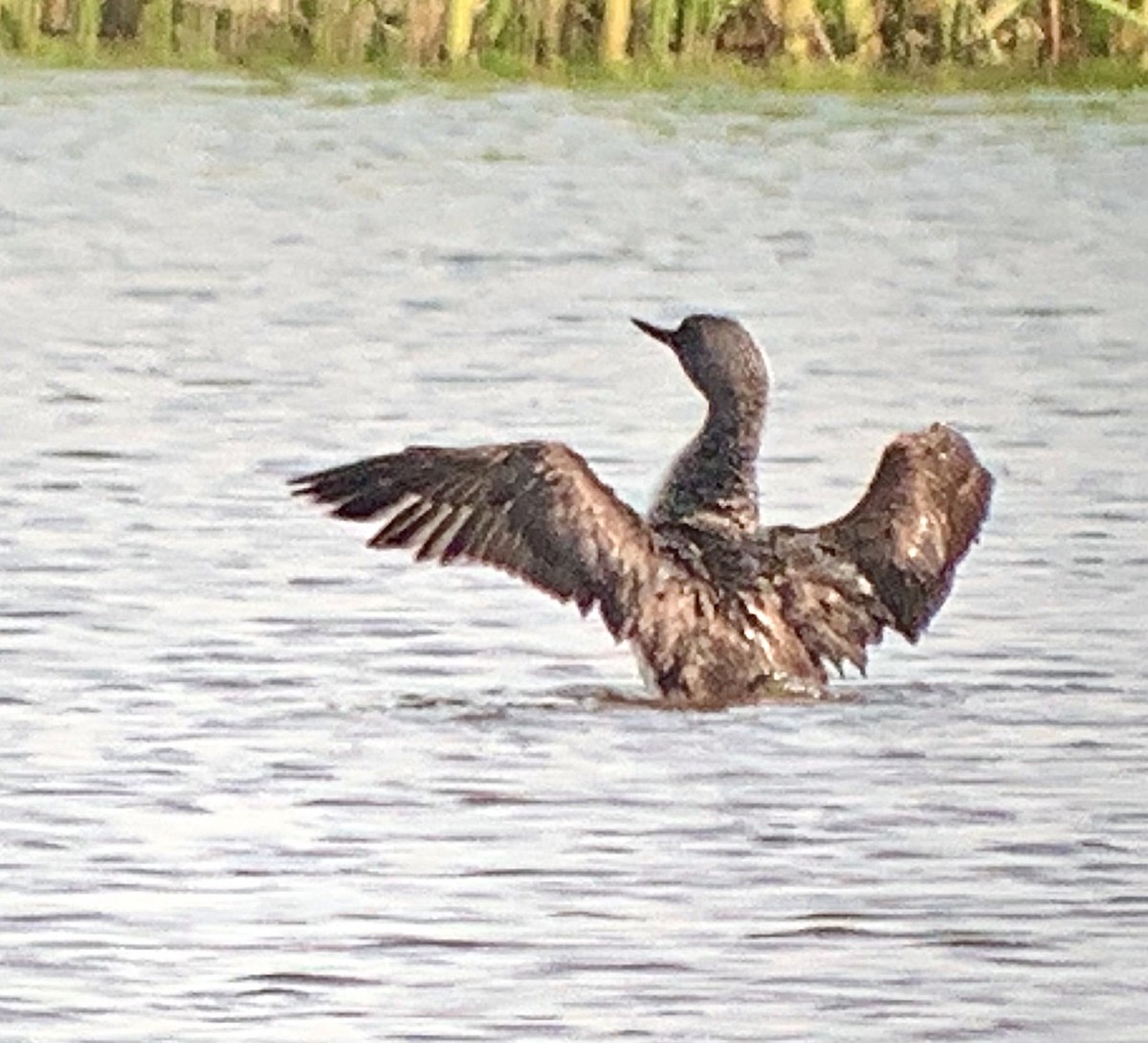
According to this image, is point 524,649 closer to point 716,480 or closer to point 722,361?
point 716,480

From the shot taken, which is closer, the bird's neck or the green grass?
the bird's neck

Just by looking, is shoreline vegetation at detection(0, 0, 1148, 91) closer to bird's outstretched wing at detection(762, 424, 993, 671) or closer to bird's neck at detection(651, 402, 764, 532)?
bird's outstretched wing at detection(762, 424, 993, 671)

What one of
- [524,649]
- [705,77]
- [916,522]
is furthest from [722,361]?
[705,77]

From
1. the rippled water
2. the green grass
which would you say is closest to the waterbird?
the rippled water

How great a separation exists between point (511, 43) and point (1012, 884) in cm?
1197

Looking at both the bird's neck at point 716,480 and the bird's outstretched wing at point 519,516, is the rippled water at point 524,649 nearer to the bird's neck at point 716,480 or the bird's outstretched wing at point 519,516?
the bird's outstretched wing at point 519,516

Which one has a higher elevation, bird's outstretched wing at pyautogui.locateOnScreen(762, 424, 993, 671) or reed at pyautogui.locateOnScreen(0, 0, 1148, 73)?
reed at pyautogui.locateOnScreen(0, 0, 1148, 73)

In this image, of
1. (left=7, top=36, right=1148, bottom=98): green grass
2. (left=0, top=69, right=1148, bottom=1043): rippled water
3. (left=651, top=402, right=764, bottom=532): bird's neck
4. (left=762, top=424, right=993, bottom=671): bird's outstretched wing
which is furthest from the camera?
(left=7, top=36, right=1148, bottom=98): green grass

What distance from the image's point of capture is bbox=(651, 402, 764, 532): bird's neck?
9227mm

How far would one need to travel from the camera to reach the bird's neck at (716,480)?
9.23 metres

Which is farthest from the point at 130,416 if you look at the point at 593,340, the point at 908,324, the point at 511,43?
the point at 511,43

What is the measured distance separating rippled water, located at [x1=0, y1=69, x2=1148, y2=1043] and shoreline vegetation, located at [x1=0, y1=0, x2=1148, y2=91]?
88cm

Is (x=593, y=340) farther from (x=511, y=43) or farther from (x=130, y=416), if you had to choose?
(x=511, y=43)

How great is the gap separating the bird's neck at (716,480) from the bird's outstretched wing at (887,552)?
0.08 metres
